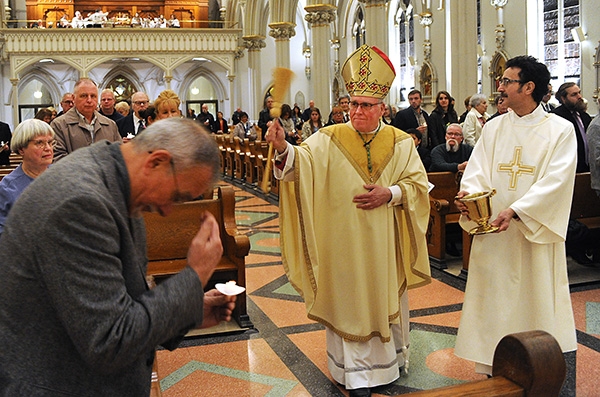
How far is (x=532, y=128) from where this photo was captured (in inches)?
136

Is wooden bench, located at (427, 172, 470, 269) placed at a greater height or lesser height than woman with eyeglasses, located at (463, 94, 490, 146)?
lesser

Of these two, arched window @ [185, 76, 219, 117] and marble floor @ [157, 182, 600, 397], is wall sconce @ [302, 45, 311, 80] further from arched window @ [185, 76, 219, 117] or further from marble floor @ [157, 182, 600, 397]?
marble floor @ [157, 182, 600, 397]

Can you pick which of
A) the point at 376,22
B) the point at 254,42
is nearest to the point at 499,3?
the point at 376,22

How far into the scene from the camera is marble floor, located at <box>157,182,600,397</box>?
3.67m

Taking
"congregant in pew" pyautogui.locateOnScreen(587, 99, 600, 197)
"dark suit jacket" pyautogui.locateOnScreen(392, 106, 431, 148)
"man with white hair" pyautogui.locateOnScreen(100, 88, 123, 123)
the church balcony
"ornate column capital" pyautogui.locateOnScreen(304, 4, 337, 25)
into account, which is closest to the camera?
"congregant in pew" pyautogui.locateOnScreen(587, 99, 600, 197)

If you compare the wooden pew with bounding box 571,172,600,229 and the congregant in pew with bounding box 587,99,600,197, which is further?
the wooden pew with bounding box 571,172,600,229

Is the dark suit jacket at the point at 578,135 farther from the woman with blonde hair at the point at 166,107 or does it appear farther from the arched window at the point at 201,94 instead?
the arched window at the point at 201,94

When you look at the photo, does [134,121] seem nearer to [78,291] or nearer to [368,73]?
[368,73]

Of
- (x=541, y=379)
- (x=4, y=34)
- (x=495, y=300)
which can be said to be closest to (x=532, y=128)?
(x=495, y=300)

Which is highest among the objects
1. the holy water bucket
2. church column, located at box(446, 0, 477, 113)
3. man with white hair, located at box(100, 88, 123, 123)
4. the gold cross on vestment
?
church column, located at box(446, 0, 477, 113)

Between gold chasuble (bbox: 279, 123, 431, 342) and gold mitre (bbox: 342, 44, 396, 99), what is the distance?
223 mm

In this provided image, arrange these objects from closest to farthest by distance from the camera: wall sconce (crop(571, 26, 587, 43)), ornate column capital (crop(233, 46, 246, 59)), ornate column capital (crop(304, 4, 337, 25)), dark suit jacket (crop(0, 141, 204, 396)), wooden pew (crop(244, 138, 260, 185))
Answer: dark suit jacket (crop(0, 141, 204, 396)) → wooden pew (crop(244, 138, 260, 185)) → wall sconce (crop(571, 26, 587, 43)) → ornate column capital (crop(304, 4, 337, 25)) → ornate column capital (crop(233, 46, 246, 59))

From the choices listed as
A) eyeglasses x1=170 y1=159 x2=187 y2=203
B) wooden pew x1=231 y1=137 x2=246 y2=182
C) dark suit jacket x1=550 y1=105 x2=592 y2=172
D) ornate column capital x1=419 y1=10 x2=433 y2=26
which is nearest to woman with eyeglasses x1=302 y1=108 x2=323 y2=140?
wooden pew x1=231 y1=137 x2=246 y2=182

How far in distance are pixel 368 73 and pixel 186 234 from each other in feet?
7.28
